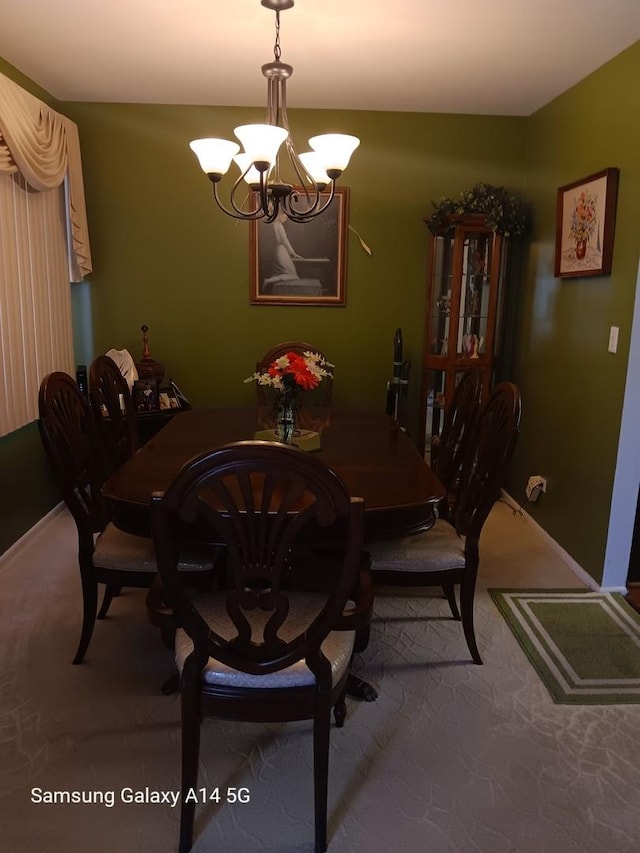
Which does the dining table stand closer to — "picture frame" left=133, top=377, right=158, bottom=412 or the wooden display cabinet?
"picture frame" left=133, top=377, right=158, bottom=412

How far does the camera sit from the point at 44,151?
10.3 feet

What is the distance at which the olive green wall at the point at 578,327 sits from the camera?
8.96 ft

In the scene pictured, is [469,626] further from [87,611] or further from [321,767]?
[87,611]

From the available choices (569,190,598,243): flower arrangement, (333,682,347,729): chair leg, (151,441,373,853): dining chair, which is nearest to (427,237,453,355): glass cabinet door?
(569,190,598,243): flower arrangement

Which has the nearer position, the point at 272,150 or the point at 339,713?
the point at 339,713

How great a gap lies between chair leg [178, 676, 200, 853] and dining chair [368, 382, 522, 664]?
2.65 feet

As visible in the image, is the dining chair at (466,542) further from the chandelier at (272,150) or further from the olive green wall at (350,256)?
the olive green wall at (350,256)

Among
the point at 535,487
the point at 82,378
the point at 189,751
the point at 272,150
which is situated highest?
the point at 272,150

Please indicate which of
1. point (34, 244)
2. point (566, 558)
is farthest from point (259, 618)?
point (34, 244)

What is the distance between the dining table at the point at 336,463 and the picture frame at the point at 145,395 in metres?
0.72

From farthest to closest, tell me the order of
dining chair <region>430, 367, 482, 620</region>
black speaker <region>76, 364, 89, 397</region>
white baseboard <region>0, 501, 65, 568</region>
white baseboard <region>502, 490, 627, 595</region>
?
black speaker <region>76, 364, 89, 397</region> → white baseboard <region>0, 501, 65, 568</region> → white baseboard <region>502, 490, 627, 595</region> → dining chair <region>430, 367, 482, 620</region>

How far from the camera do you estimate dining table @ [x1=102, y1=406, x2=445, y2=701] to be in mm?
1934

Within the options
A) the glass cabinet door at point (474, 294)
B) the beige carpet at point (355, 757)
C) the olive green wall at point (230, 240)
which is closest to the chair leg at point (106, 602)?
the beige carpet at point (355, 757)

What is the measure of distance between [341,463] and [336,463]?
18 mm
